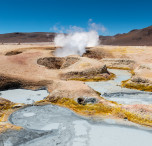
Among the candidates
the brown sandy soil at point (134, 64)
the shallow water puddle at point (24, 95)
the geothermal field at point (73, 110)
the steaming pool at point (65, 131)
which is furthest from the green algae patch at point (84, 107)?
the brown sandy soil at point (134, 64)

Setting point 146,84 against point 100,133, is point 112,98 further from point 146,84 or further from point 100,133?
point 100,133

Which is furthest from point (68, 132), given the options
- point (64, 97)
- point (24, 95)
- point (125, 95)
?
point (125, 95)

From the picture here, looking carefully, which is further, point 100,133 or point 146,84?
point 146,84

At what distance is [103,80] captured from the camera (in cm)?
3272

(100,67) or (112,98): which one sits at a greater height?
(100,67)

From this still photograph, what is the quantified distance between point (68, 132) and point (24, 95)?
475 inches

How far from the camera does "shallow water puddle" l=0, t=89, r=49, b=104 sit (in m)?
22.8

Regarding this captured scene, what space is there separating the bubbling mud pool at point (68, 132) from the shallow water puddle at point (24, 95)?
4736 millimetres

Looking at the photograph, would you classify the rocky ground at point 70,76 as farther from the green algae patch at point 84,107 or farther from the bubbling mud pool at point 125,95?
the bubbling mud pool at point 125,95

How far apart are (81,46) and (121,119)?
4590cm

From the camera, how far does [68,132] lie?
571 inches

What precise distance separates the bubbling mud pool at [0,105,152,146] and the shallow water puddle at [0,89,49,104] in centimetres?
474

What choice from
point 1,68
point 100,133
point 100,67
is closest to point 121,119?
point 100,133

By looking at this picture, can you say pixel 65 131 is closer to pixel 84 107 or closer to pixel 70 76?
pixel 84 107
